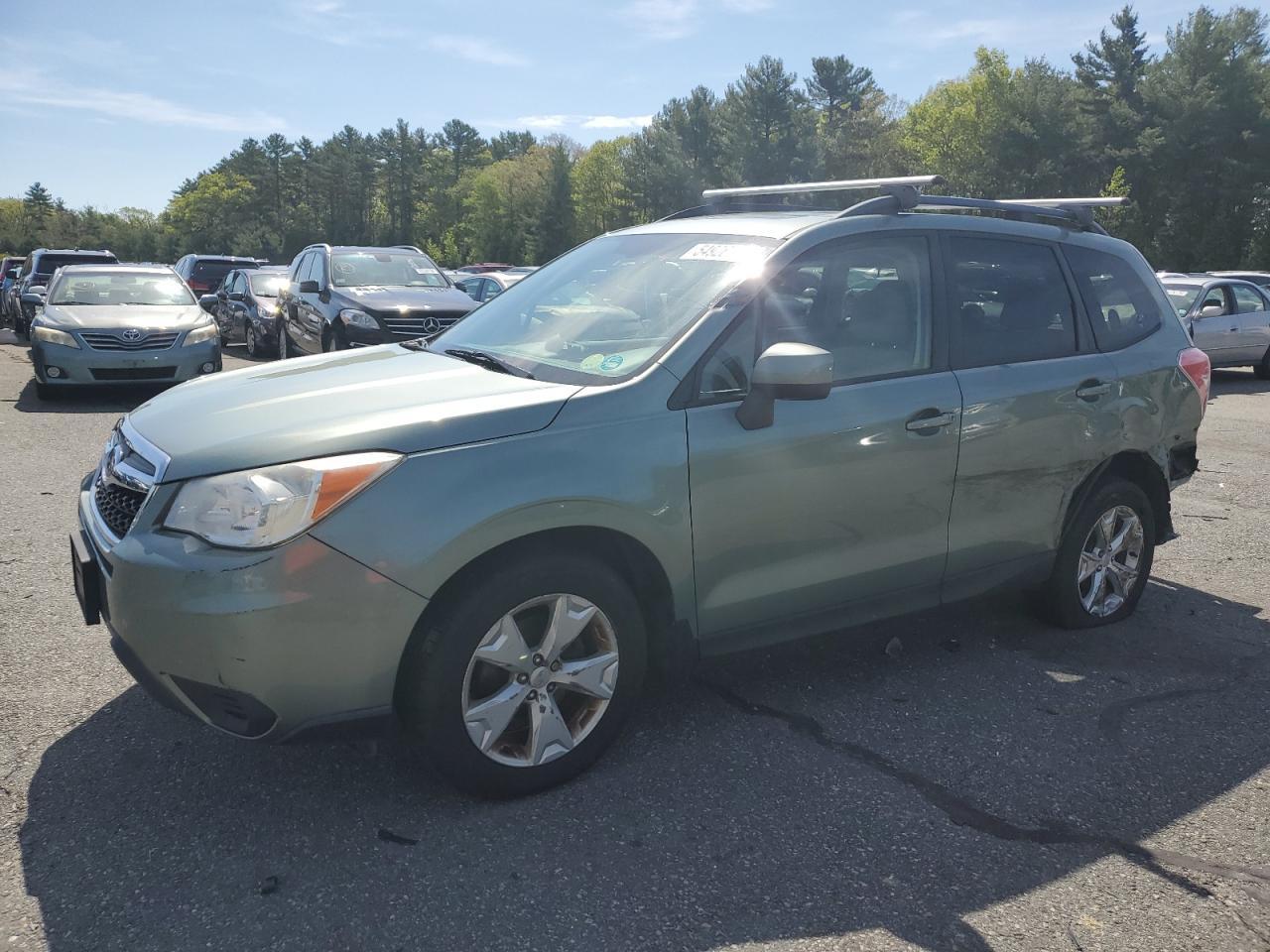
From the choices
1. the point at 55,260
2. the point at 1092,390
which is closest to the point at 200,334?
the point at 1092,390

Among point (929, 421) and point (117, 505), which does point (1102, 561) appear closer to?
point (929, 421)

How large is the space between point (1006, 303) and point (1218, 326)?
565 inches

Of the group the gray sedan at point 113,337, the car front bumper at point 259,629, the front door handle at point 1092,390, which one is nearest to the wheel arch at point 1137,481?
the front door handle at point 1092,390

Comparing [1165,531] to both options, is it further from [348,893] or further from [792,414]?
[348,893]

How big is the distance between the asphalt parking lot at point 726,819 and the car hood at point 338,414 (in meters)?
0.95

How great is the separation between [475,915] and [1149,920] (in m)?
1.72

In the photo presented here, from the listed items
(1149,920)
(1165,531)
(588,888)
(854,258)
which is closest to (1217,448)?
(1165,531)

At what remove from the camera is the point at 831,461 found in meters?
3.56

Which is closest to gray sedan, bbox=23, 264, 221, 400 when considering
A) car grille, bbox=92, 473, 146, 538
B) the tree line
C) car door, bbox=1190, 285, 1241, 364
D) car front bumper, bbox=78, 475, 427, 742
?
car grille, bbox=92, 473, 146, 538

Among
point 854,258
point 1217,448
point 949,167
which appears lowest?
point 1217,448

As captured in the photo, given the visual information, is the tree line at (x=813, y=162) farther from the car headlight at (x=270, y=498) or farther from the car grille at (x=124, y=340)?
the car headlight at (x=270, y=498)

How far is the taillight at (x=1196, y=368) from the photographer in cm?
481

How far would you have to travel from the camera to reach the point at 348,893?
8.76ft

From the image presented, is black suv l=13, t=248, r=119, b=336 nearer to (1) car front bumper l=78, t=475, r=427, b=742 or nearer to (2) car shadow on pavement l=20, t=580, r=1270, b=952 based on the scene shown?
(2) car shadow on pavement l=20, t=580, r=1270, b=952
